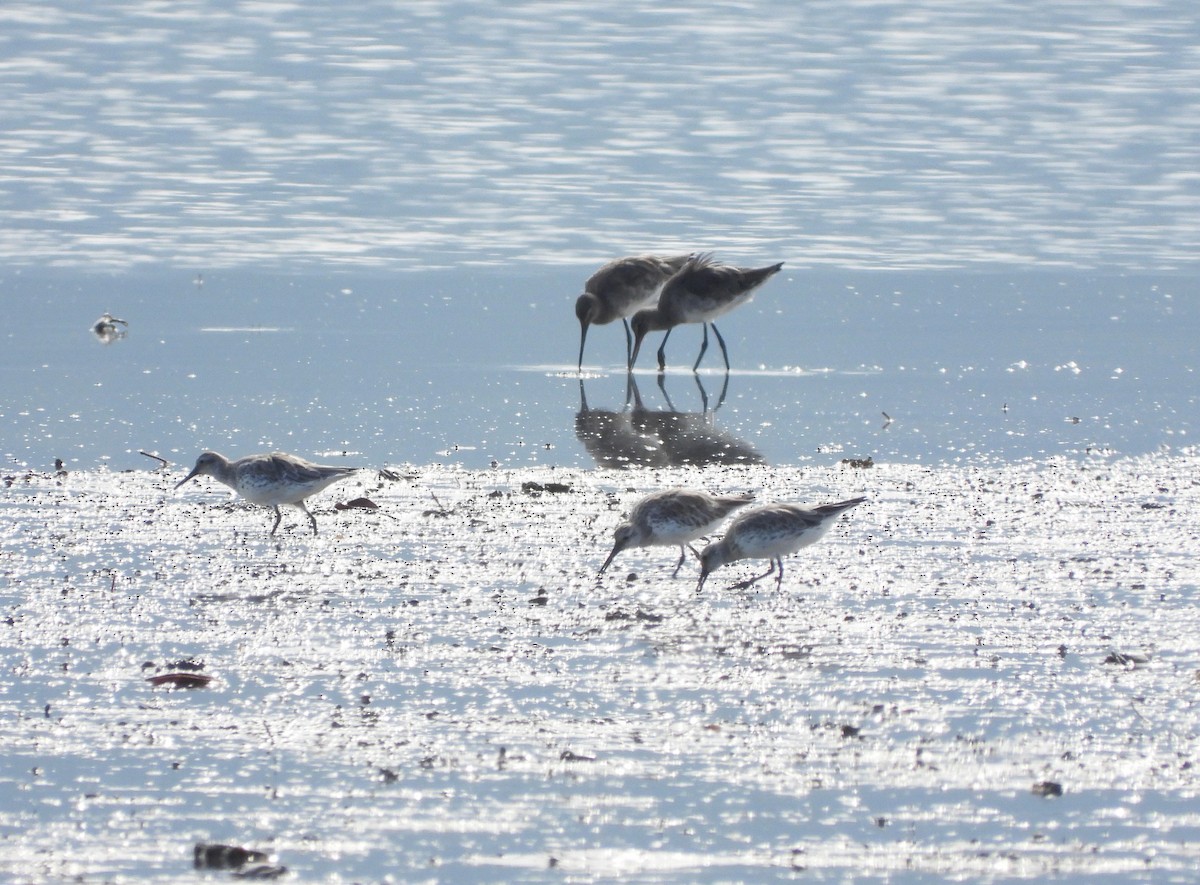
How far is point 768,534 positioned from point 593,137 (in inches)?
771

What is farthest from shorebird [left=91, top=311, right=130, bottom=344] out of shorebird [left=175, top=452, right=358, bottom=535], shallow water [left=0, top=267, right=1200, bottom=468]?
shorebird [left=175, top=452, right=358, bottom=535]

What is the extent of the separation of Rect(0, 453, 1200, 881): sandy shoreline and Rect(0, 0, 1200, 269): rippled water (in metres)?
10.7

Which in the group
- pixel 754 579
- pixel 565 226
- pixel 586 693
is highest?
pixel 565 226

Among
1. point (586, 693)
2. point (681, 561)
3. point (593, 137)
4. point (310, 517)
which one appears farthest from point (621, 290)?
point (586, 693)

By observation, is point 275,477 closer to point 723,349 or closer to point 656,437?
point 656,437

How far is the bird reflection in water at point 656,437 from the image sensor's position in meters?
14.0

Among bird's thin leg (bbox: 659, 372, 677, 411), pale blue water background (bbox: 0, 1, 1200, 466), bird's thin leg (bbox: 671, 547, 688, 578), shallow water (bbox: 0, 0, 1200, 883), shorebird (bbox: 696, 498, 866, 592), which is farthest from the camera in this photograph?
bird's thin leg (bbox: 659, 372, 677, 411)

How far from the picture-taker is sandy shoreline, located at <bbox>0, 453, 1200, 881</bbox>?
6.82 metres

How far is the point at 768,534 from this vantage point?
10328 mm

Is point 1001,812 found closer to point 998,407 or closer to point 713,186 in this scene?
point 998,407

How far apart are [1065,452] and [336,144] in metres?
16.9

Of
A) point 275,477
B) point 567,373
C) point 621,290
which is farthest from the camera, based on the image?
point 621,290

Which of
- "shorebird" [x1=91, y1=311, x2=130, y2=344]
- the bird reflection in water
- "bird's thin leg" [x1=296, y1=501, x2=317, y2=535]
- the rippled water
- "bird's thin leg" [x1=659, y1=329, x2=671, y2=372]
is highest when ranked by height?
the rippled water

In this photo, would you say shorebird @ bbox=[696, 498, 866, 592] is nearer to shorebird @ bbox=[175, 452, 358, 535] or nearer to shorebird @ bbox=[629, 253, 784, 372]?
shorebird @ bbox=[175, 452, 358, 535]
